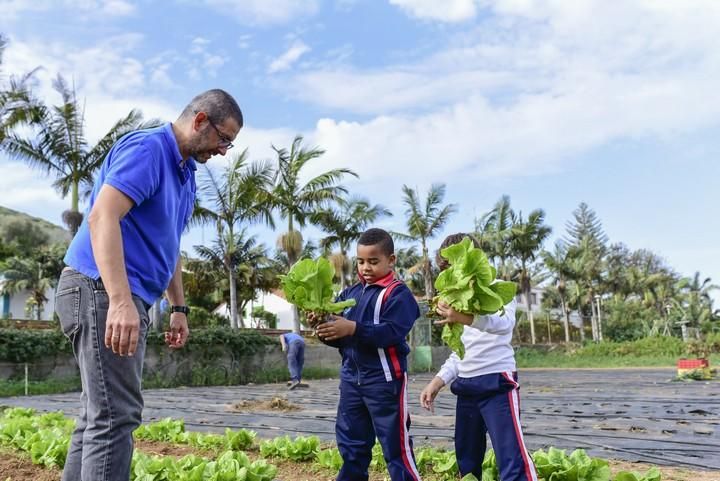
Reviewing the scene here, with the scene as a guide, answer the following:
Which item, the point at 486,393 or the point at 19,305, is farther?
the point at 19,305

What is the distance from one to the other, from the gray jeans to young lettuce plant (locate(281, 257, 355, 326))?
751mm

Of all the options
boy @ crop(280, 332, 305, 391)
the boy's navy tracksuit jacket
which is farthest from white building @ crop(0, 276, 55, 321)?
the boy's navy tracksuit jacket

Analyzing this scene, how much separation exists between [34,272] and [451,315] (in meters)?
A: 39.6

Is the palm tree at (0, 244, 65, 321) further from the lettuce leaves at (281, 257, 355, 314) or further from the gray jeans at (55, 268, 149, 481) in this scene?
the gray jeans at (55, 268, 149, 481)

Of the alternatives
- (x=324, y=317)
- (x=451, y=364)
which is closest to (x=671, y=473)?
(x=451, y=364)

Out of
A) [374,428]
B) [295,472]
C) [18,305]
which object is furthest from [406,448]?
[18,305]

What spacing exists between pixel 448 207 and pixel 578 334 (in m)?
23.3

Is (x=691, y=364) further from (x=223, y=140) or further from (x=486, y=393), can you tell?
(x=223, y=140)

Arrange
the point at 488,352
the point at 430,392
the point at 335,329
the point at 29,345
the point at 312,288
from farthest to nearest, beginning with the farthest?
the point at 29,345 < the point at 430,392 < the point at 488,352 < the point at 312,288 < the point at 335,329

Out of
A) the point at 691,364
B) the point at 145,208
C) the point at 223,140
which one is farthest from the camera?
the point at 691,364

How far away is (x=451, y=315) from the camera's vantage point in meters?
2.62

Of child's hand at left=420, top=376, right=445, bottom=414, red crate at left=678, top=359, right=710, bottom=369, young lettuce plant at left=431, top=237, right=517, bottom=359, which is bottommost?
red crate at left=678, top=359, right=710, bottom=369

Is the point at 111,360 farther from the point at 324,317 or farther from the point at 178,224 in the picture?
the point at 324,317

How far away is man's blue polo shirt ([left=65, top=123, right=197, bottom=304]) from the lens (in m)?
2.34
